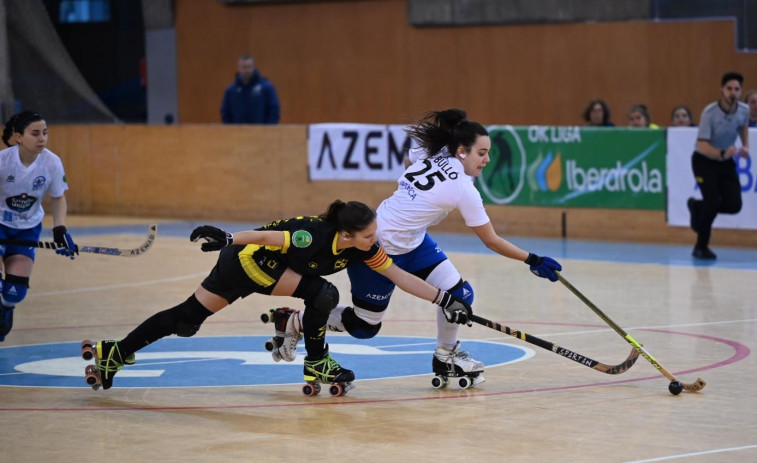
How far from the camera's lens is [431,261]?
7625mm

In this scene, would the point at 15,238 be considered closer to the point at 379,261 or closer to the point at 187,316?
the point at 187,316

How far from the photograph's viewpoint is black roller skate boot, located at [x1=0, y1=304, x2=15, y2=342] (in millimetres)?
9055

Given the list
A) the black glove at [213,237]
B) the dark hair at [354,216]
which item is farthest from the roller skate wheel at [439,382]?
the black glove at [213,237]

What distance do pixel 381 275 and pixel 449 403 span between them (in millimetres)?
845

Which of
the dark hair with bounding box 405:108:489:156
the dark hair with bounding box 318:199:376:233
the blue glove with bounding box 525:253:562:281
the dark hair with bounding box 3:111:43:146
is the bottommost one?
the blue glove with bounding box 525:253:562:281

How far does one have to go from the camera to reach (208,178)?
18250 millimetres

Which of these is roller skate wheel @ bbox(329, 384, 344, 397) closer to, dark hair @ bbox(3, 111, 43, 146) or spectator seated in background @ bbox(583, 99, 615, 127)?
dark hair @ bbox(3, 111, 43, 146)

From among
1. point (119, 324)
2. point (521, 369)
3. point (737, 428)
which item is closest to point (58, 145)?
point (119, 324)

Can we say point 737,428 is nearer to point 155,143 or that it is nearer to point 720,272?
point 720,272

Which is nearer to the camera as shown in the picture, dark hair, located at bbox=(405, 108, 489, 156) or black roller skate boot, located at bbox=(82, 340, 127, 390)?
black roller skate boot, located at bbox=(82, 340, 127, 390)

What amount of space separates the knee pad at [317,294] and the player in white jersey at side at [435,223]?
238 mm

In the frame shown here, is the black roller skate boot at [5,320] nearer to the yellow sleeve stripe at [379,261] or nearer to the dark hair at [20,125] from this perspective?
the dark hair at [20,125]

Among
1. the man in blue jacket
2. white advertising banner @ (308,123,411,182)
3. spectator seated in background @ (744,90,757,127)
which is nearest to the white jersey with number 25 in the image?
spectator seated in background @ (744,90,757,127)

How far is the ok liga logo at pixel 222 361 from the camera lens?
793cm
